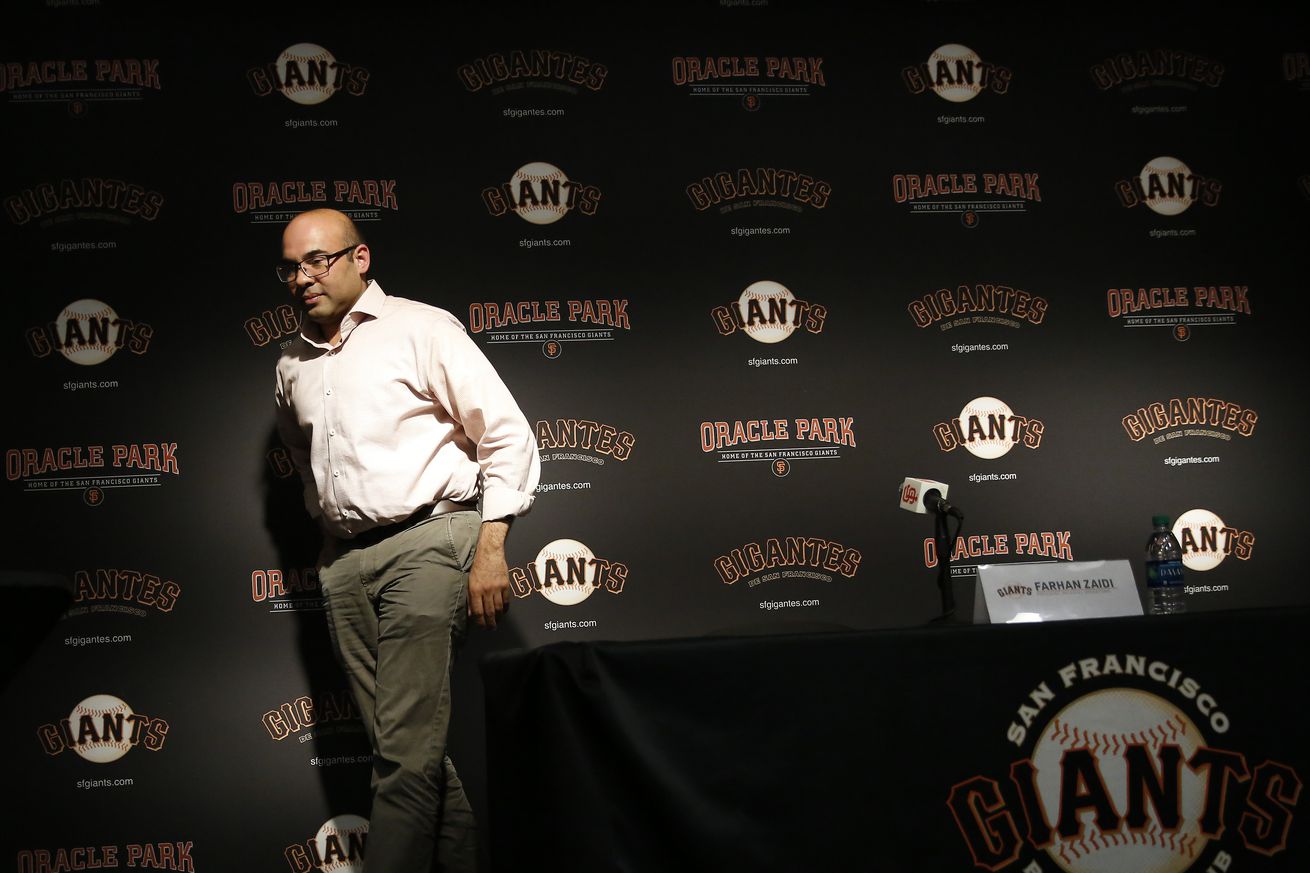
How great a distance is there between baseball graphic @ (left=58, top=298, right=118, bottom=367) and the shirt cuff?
145 centimetres

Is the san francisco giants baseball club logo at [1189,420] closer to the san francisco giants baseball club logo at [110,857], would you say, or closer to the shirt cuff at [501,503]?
the shirt cuff at [501,503]

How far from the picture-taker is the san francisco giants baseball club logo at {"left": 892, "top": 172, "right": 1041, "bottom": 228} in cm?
339

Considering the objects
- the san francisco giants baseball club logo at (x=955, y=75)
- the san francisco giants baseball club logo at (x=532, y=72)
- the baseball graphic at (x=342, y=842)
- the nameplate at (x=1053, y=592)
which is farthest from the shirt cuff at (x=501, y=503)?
the san francisco giants baseball club logo at (x=955, y=75)

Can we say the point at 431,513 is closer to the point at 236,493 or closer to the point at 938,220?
the point at 236,493

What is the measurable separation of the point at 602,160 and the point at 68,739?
7.55ft

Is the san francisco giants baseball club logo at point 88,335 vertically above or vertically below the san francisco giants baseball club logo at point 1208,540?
above

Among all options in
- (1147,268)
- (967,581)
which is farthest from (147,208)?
(1147,268)

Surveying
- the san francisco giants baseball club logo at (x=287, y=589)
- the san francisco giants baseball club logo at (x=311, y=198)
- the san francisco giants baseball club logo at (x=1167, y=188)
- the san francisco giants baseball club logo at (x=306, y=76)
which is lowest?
the san francisco giants baseball club logo at (x=287, y=589)

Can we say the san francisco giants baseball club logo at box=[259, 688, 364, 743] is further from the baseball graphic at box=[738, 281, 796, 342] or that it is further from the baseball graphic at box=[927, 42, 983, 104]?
the baseball graphic at box=[927, 42, 983, 104]

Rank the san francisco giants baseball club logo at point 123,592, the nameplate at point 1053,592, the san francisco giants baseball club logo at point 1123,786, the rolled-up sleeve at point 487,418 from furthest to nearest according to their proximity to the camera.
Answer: the san francisco giants baseball club logo at point 123,592 < the rolled-up sleeve at point 487,418 < the nameplate at point 1053,592 < the san francisco giants baseball club logo at point 1123,786

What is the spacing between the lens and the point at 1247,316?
11.4 feet

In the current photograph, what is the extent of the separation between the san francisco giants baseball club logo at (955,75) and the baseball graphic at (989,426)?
1027 millimetres

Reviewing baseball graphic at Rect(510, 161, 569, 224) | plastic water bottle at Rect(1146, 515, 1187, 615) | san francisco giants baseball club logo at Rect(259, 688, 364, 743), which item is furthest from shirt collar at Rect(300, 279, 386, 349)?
plastic water bottle at Rect(1146, 515, 1187, 615)

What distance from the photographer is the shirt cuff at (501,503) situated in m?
2.35
